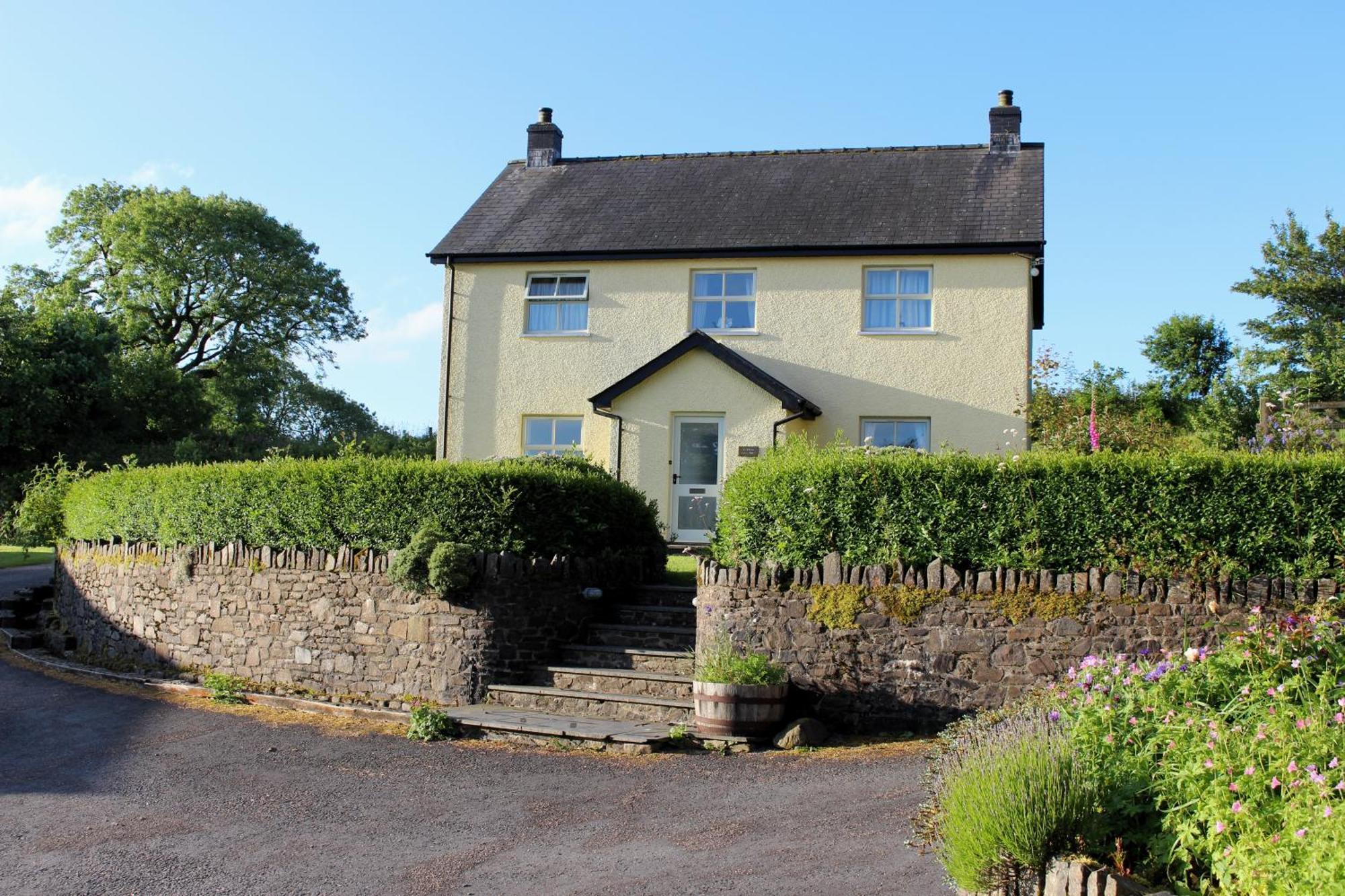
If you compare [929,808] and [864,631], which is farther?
[864,631]

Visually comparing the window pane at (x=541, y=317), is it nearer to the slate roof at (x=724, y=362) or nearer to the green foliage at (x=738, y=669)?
the slate roof at (x=724, y=362)

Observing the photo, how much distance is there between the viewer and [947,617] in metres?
9.70

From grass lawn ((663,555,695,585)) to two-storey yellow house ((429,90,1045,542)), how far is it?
A: 2.10 m

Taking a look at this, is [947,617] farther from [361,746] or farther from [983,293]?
[983,293]

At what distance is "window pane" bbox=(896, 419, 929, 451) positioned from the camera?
61.1 feet

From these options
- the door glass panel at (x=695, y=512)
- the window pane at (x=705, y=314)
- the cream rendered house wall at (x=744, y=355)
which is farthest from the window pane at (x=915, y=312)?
the door glass panel at (x=695, y=512)

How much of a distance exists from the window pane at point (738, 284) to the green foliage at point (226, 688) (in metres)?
10.8

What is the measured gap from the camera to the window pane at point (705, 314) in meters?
19.6

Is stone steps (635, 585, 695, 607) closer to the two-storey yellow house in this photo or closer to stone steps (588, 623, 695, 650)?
stone steps (588, 623, 695, 650)

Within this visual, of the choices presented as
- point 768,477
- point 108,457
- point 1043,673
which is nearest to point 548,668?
point 768,477

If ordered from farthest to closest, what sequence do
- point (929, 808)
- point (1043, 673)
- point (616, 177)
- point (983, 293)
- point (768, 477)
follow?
point (616, 177), point (983, 293), point (768, 477), point (1043, 673), point (929, 808)

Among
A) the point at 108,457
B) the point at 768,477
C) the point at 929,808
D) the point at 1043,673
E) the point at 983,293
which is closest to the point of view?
the point at 929,808

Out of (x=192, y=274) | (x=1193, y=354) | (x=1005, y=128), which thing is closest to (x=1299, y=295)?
(x=1193, y=354)

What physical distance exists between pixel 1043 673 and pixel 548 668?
15.7 feet
